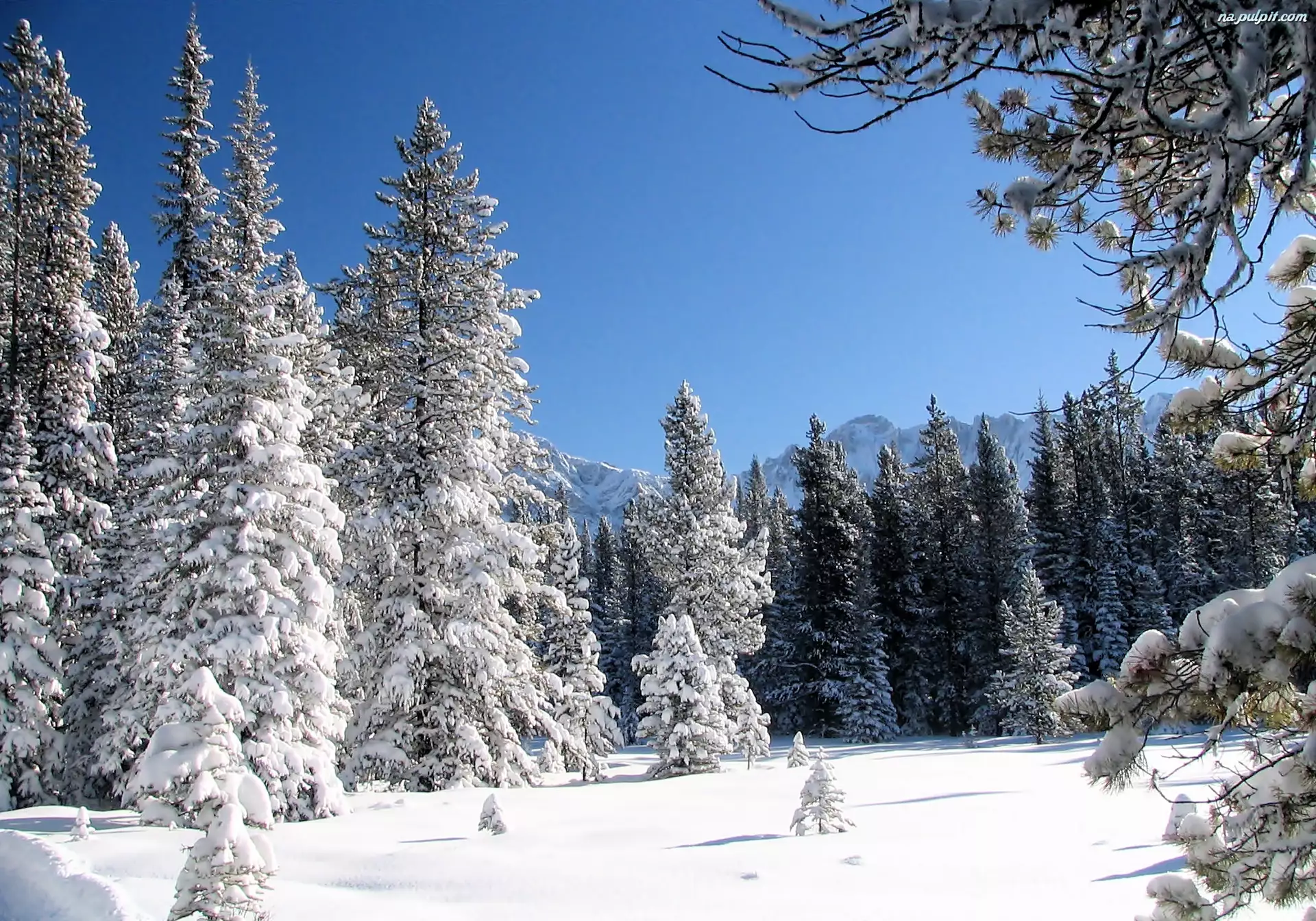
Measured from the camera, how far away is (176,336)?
59.1 ft

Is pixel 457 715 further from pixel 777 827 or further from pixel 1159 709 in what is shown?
pixel 1159 709

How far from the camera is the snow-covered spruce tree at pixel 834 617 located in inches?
1347

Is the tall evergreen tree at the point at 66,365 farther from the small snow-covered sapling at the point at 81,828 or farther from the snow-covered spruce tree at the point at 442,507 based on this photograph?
the small snow-covered sapling at the point at 81,828

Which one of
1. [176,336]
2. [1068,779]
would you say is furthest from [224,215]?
[1068,779]

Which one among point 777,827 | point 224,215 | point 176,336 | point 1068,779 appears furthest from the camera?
point 176,336

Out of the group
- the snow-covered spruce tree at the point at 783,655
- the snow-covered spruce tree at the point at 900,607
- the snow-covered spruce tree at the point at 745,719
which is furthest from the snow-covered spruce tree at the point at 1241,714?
the snow-covered spruce tree at the point at 900,607

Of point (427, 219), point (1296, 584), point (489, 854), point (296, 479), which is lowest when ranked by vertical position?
point (489, 854)

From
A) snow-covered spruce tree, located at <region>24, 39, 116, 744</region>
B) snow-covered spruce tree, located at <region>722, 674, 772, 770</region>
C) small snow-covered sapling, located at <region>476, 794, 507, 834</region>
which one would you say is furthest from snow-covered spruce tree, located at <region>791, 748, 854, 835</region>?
snow-covered spruce tree, located at <region>24, 39, 116, 744</region>

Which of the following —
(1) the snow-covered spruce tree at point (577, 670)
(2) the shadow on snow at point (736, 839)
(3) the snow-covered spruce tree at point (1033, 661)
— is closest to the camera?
(2) the shadow on snow at point (736, 839)

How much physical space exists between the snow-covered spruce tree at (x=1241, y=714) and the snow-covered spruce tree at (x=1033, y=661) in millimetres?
29806

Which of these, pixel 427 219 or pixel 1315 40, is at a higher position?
pixel 427 219

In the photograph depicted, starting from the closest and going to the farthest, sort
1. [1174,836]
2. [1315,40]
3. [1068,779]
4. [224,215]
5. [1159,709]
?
[1315,40] < [1159,709] < [1174,836] < [224,215] < [1068,779]

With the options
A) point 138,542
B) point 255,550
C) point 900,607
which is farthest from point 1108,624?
point 138,542

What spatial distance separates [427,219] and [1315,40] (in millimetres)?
16277
